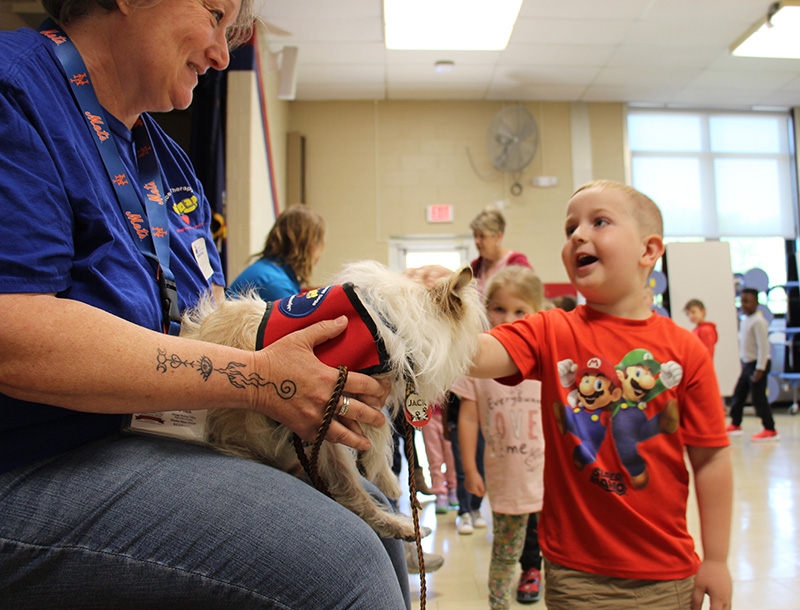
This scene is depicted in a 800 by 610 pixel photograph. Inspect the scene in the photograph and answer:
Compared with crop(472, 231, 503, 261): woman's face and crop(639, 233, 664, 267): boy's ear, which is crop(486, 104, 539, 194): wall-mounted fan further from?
crop(639, 233, 664, 267): boy's ear

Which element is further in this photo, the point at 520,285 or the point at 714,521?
the point at 520,285

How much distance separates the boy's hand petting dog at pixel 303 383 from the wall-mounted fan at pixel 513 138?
6.81 m

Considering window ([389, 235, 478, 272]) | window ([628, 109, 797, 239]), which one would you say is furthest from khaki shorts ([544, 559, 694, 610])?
window ([628, 109, 797, 239])

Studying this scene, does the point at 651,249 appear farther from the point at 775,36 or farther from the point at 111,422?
the point at 775,36

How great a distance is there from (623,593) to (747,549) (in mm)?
1945

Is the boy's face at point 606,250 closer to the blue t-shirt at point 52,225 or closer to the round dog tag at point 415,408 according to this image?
the round dog tag at point 415,408

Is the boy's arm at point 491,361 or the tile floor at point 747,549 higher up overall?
the boy's arm at point 491,361

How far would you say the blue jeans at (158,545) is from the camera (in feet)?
2.15

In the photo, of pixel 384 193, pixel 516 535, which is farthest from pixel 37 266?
pixel 384 193

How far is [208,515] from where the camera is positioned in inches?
26.6

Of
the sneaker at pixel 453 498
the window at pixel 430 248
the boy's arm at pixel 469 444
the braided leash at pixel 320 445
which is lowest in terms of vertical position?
the sneaker at pixel 453 498

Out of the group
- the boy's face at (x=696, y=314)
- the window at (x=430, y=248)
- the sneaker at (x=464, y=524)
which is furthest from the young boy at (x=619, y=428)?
the window at (x=430, y=248)

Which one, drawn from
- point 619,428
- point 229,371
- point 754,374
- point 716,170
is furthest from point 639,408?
point 716,170

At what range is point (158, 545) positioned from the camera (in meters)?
0.66
